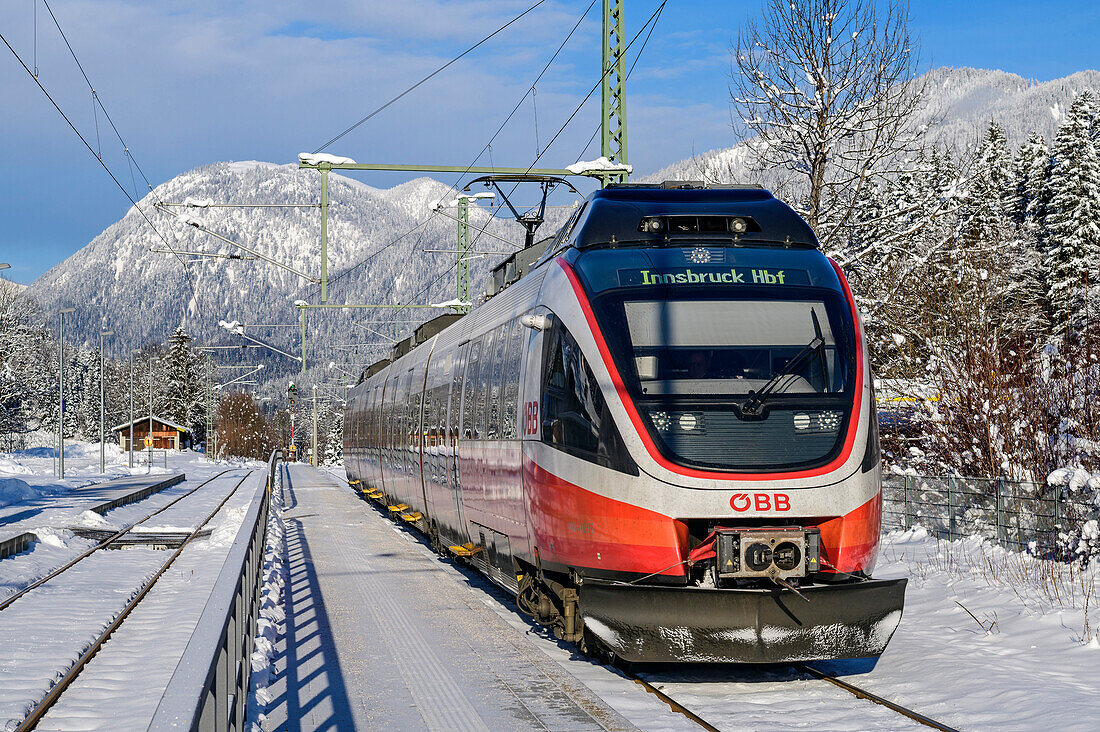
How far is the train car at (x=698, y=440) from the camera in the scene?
8297 millimetres

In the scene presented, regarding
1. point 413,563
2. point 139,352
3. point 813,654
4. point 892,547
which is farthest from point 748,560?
point 139,352

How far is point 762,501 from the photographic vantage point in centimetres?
834

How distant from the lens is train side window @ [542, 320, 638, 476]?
28.4ft

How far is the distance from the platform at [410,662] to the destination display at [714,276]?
125 inches

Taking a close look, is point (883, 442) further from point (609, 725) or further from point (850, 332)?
point (609, 725)

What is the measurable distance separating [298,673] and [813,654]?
13.4 feet

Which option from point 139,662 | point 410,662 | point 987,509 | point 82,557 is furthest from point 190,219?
point 410,662

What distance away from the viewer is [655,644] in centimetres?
829

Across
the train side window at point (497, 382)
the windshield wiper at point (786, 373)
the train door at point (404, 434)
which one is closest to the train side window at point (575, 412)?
the windshield wiper at point (786, 373)

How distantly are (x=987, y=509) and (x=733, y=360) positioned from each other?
783 centimetres

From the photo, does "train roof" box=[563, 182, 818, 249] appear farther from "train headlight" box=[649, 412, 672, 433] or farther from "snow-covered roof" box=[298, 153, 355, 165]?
"snow-covered roof" box=[298, 153, 355, 165]

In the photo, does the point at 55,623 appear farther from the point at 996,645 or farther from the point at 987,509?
the point at 987,509

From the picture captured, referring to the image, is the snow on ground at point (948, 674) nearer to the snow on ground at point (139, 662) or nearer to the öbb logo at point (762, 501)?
the öbb logo at point (762, 501)

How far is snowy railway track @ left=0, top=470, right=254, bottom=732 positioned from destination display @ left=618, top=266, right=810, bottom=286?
5595 mm
